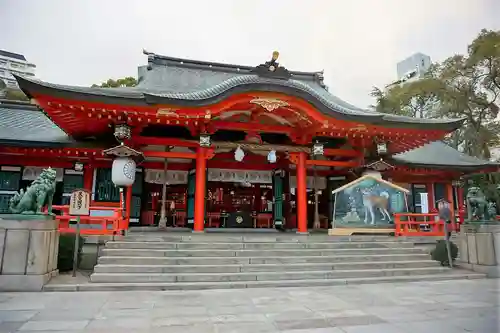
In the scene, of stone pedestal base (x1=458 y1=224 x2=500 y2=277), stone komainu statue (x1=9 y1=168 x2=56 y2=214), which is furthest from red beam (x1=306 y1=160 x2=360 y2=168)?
stone komainu statue (x1=9 y1=168 x2=56 y2=214)

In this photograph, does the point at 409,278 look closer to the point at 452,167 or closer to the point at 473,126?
the point at 452,167

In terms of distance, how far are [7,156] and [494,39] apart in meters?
22.6

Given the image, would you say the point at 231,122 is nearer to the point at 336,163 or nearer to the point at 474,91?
the point at 336,163

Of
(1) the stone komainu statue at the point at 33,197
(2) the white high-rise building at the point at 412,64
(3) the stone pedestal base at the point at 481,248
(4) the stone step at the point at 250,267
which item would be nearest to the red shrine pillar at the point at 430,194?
(3) the stone pedestal base at the point at 481,248

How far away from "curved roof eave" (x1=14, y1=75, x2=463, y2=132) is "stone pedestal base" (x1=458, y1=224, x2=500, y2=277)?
374 cm

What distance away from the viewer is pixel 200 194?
9914 millimetres

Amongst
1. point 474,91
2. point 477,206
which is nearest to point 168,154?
point 477,206

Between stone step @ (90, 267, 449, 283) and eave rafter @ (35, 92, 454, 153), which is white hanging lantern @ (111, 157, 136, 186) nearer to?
eave rafter @ (35, 92, 454, 153)

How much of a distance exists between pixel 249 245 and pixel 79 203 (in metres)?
4.13

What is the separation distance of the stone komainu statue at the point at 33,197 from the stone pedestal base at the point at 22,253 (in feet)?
0.62

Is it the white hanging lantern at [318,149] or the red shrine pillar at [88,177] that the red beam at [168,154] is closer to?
the red shrine pillar at [88,177]

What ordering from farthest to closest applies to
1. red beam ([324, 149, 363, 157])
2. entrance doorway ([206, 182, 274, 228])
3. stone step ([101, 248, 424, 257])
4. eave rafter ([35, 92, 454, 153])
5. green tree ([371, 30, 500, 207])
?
green tree ([371, 30, 500, 207])
entrance doorway ([206, 182, 274, 228])
red beam ([324, 149, 363, 157])
eave rafter ([35, 92, 454, 153])
stone step ([101, 248, 424, 257])

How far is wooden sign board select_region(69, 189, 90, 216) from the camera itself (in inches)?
299

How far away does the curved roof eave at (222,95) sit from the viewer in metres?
8.44
